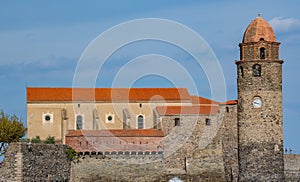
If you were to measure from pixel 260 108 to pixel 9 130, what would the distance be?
57.7 feet

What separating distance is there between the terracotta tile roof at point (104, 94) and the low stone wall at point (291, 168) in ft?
43.2

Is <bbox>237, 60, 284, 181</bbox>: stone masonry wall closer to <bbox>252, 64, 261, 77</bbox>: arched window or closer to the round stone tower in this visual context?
the round stone tower

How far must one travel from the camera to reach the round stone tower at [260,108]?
57.4 m

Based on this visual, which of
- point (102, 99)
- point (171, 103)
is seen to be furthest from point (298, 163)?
point (102, 99)

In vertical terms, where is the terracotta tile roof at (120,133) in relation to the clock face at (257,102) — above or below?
below

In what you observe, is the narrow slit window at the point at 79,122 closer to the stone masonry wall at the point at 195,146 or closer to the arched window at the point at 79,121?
the arched window at the point at 79,121

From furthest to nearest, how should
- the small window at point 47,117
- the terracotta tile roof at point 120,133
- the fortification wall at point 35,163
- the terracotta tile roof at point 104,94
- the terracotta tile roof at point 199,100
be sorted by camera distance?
1. the terracotta tile roof at point 104,94
2. the small window at point 47,117
3. the terracotta tile roof at point 199,100
4. the terracotta tile roof at point 120,133
5. the fortification wall at point 35,163

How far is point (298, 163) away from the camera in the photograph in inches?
2339

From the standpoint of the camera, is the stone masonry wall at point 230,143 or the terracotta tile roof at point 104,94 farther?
the terracotta tile roof at point 104,94

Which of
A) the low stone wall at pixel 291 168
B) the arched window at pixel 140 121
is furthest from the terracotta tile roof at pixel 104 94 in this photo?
the low stone wall at pixel 291 168

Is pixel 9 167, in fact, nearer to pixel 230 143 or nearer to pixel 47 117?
pixel 230 143

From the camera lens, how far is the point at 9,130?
2238 inches

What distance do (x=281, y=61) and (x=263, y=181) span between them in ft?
28.1

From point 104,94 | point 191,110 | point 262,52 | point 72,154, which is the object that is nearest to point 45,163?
point 72,154
